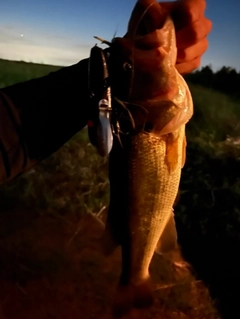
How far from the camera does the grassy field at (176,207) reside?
2.53 m

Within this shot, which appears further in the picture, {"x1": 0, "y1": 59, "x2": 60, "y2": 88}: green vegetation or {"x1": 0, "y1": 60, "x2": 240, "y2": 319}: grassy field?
{"x1": 0, "y1": 59, "x2": 60, "y2": 88}: green vegetation

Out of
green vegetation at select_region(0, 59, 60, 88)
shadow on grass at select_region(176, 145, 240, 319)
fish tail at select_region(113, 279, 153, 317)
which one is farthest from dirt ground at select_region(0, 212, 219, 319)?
fish tail at select_region(113, 279, 153, 317)

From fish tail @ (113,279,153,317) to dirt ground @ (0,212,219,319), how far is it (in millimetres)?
988

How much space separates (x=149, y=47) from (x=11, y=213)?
6.12 ft

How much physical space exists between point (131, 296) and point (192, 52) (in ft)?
1.97

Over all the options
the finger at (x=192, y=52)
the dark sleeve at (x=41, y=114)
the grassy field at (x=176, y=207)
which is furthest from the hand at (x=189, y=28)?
the grassy field at (x=176, y=207)

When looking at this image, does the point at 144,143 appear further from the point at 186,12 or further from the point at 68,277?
the point at 68,277

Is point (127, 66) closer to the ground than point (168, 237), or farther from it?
farther from it

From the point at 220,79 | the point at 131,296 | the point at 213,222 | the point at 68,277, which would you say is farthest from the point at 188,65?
the point at 220,79

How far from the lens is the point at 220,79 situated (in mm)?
3590

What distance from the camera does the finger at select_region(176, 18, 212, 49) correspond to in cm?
91

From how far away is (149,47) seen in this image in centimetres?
91

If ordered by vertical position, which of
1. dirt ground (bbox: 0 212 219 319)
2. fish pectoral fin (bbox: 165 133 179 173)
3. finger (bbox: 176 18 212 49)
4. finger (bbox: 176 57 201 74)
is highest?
finger (bbox: 176 18 212 49)

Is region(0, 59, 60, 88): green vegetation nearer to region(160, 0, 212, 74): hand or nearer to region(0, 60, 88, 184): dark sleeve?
region(0, 60, 88, 184): dark sleeve
